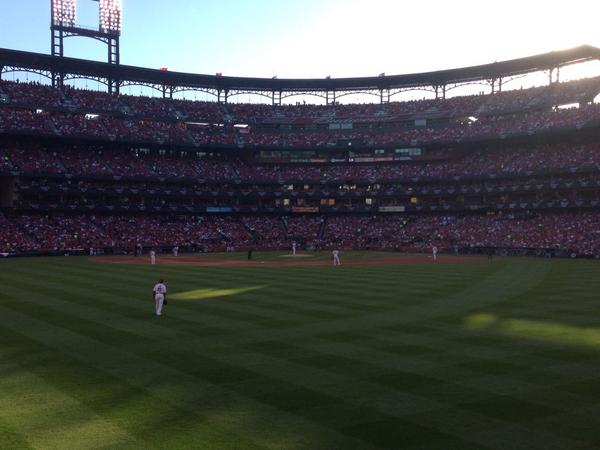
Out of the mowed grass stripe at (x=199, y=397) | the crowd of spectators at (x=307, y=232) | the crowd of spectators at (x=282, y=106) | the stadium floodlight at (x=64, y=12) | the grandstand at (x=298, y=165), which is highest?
the stadium floodlight at (x=64, y=12)

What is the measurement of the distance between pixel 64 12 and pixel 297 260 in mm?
55817

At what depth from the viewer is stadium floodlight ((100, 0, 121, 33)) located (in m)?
85.9

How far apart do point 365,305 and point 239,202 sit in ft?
218

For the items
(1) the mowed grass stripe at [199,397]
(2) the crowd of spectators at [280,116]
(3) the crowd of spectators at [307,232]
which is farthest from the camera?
(2) the crowd of spectators at [280,116]

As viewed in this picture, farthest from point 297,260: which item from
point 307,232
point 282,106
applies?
point 282,106

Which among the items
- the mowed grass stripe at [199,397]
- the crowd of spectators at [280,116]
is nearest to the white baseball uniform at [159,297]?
the mowed grass stripe at [199,397]

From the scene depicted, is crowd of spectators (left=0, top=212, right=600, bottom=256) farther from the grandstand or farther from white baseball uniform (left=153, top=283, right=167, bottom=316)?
white baseball uniform (left=153, top=283, right=167, bottom=316)

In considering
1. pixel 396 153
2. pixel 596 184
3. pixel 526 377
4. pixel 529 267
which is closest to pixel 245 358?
pixel 526 377

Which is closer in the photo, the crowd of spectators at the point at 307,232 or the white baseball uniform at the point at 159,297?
the white baseball uniform at the point at 159,297

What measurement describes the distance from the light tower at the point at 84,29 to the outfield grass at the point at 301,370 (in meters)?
64.9

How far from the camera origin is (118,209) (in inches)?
3127

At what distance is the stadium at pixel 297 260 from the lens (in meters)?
11.8

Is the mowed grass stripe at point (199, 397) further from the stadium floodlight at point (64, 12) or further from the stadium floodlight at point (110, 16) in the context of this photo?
the stadium floodlight at point (110, 16)

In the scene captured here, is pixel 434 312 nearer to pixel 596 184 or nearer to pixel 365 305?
pixel 365 305
